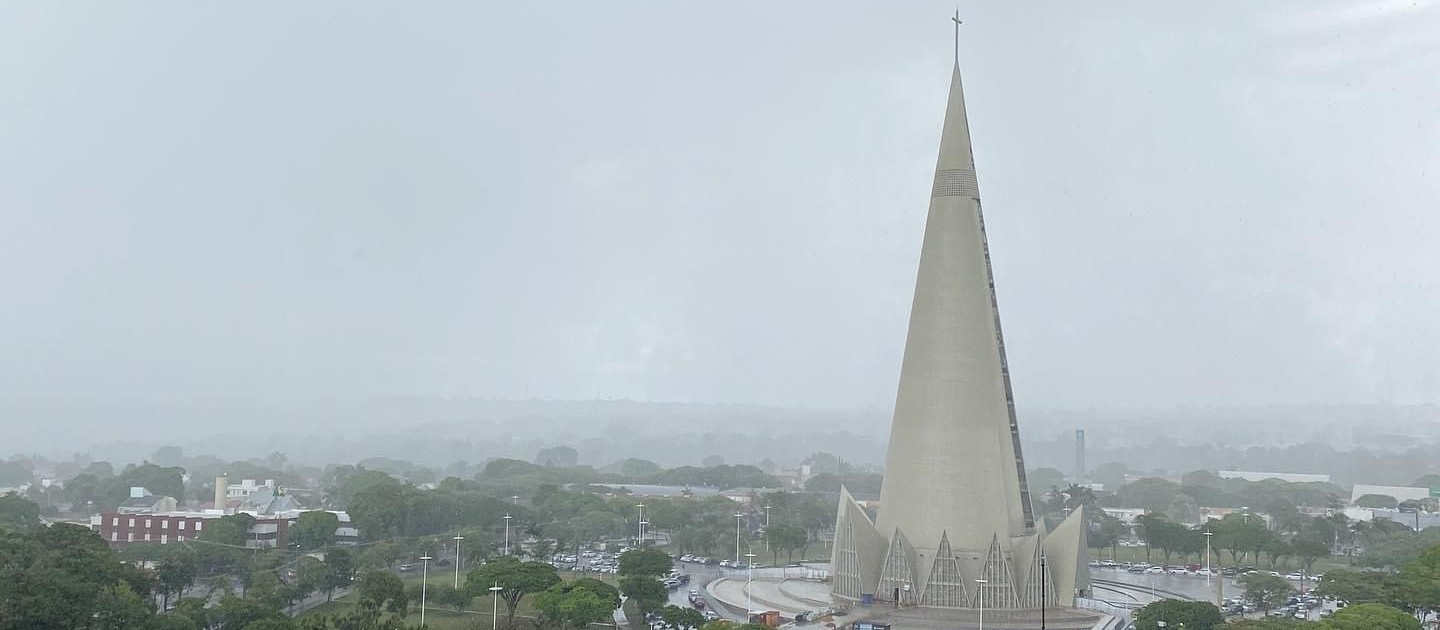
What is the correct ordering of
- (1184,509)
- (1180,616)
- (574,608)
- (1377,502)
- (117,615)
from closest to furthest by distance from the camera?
(117,615)
(1180,616)
(574,608)
(1184,509)
(1377,502)

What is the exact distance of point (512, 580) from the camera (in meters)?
34.6

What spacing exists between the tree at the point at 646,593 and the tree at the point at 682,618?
1.82 m

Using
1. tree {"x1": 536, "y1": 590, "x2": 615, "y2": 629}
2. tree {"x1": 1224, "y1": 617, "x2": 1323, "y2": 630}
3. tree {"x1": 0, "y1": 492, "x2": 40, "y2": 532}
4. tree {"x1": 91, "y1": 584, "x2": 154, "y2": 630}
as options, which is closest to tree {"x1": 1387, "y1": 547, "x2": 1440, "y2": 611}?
tree {"x1": 1224, "y1": 617, "x2": 1323, "y2": 630}

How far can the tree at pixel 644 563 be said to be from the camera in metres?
38.0

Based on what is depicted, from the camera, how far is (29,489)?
107500mm

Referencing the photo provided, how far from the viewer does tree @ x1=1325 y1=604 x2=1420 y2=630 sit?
1110 inches

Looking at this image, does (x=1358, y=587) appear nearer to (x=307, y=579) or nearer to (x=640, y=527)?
(x=307, y=579)

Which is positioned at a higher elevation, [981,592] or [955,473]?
[955,473]

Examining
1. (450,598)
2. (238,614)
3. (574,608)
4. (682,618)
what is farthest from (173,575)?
(682,618)

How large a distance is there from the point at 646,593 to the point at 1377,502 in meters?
89.9

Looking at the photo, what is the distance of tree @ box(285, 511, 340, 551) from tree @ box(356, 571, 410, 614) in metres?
21.6

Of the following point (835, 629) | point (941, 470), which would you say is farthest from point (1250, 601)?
point (835, 629)

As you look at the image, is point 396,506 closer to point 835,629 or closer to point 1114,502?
point 835,629

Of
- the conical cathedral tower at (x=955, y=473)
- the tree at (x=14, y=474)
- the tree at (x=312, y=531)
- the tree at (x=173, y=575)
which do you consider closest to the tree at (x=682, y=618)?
the conical cathedral tower at (x=955, y=473)
